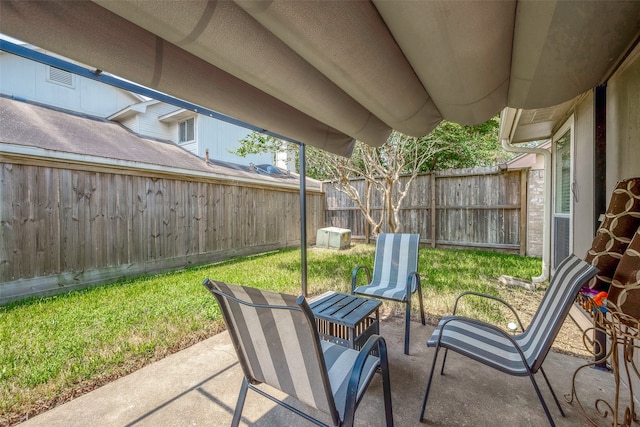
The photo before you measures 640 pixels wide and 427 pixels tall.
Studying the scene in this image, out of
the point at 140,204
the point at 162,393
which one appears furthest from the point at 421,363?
the point at 140,204

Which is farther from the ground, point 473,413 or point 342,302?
point 342,302

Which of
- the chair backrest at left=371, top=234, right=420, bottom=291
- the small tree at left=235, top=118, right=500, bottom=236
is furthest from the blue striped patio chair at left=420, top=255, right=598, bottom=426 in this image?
the small tree at left=235, top=118, right=500, bottom=236

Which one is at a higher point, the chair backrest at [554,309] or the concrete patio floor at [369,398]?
the chair backrest at [554,309]

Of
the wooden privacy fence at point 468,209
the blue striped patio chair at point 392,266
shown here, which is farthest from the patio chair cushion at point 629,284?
the wooden privacy fence at point 468,209

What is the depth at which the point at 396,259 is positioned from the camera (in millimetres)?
3607

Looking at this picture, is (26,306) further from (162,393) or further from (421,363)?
(421,363)

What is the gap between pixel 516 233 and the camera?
6812 mm

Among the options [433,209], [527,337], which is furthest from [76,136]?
[433,209]

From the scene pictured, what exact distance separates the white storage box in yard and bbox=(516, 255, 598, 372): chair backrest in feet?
19.5

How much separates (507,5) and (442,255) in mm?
6201

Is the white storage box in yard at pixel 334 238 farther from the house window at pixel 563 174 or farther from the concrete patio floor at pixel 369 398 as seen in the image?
the concrete patio floor at pixel 369 398

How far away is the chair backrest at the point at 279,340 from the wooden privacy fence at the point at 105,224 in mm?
4456

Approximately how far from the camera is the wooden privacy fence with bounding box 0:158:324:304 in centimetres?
399

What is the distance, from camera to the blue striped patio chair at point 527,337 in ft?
5.31
